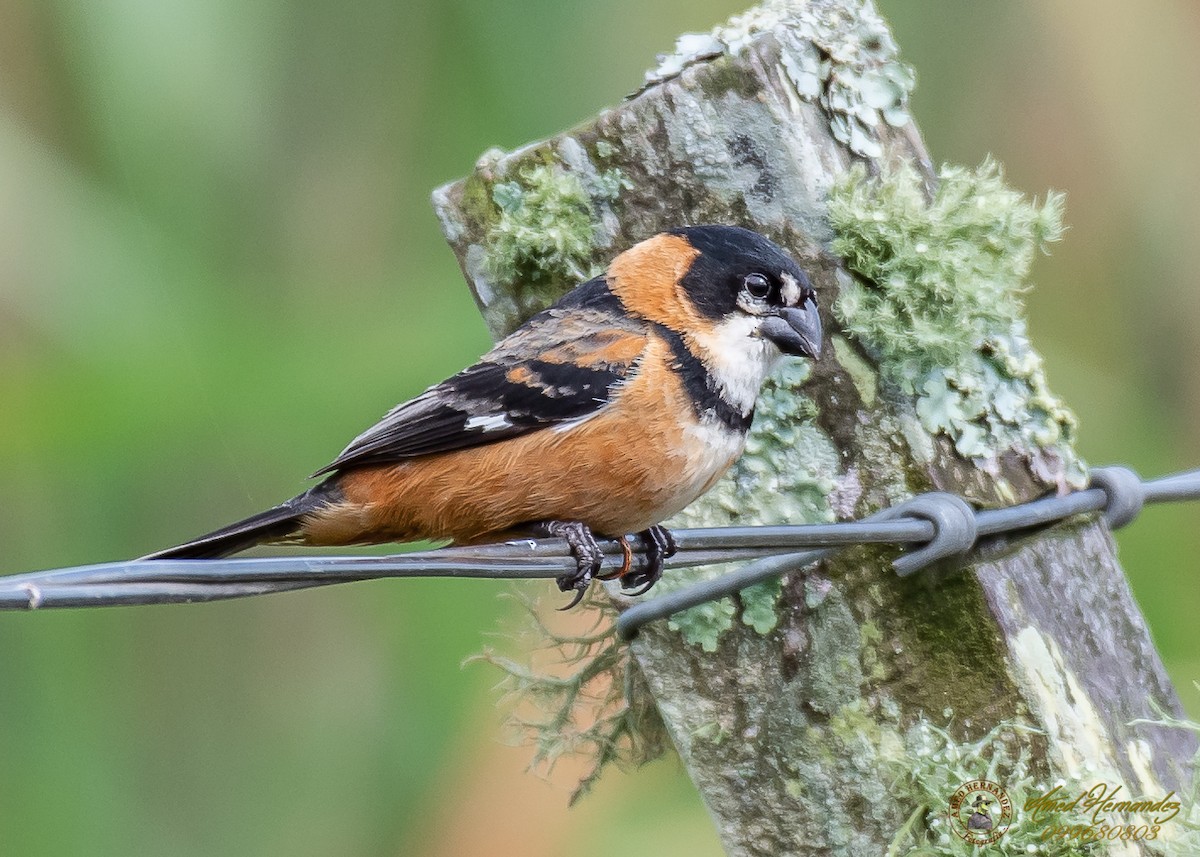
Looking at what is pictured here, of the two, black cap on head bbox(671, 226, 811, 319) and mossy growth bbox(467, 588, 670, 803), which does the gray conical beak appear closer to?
black cap on head bbox(671, 226, 811, 319)

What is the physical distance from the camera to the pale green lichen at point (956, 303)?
215 centimetres

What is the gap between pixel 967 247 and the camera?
7.32 ft

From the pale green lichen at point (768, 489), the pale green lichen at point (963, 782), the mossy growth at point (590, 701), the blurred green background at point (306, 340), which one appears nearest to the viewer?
the pale green lichen at point (963, 782)

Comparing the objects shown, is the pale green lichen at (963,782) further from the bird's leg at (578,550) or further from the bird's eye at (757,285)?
the bird's eye at (757,285)

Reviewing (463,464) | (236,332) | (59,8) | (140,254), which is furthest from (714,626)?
(59,8)

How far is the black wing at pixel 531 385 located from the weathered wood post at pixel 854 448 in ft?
0.40

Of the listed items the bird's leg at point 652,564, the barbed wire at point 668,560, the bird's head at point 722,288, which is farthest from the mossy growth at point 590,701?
the bird's head at point 722,288

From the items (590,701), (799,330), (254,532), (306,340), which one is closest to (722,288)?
(799,330)

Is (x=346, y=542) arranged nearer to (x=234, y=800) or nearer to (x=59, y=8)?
(x=234, y=800)

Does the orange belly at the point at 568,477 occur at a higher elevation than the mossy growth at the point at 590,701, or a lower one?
higher

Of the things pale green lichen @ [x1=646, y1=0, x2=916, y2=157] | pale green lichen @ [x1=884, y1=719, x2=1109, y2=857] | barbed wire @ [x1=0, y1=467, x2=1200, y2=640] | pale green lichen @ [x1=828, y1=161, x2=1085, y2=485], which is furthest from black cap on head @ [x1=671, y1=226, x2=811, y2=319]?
pale green lichen @ [x1=884, y1=719, x2=1109, y2=857]

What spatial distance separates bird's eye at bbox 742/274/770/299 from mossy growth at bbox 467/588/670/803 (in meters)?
0.60

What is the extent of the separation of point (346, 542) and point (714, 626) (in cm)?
80

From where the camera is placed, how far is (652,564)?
7.61 ft
